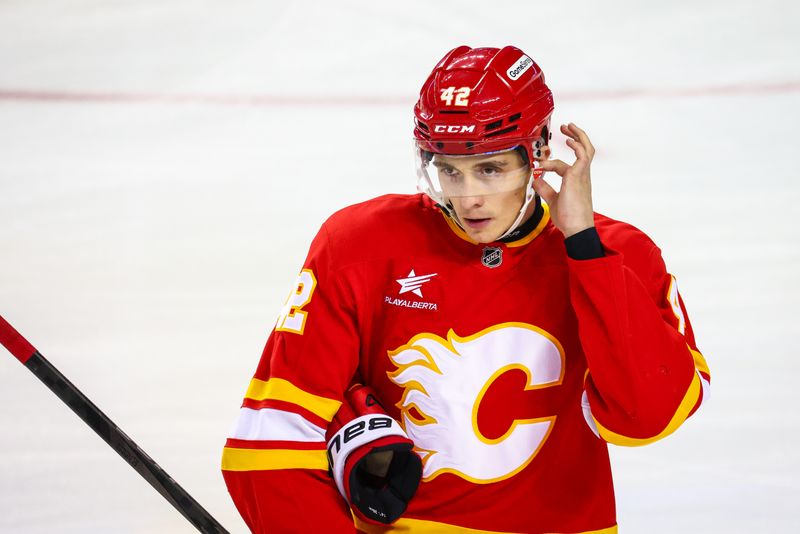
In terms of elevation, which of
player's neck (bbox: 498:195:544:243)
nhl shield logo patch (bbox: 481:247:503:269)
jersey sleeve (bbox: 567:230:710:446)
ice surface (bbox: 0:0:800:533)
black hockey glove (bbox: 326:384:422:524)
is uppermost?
player's neck (bbox: 498:195:544:243)

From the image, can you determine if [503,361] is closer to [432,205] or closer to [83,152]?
[432,205]

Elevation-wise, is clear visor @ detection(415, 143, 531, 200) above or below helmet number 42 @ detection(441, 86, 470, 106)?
below

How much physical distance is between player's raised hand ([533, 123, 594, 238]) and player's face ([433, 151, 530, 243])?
42mm

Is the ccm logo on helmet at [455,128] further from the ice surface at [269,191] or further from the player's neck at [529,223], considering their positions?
the ice surface at [269,191]

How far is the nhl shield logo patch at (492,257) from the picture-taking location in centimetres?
181

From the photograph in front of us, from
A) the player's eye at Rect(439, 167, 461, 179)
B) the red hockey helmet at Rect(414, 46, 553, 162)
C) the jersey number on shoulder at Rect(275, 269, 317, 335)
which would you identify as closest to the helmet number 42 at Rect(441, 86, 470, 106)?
the red hockey helmet at Rect(414, 46, 553, 162)

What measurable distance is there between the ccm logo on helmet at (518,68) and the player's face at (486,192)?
4.8 inches

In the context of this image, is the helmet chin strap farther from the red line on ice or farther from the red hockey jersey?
the red line on ice

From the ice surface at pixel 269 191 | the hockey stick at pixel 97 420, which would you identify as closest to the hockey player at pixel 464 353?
the hockey stick at pixel 97 420

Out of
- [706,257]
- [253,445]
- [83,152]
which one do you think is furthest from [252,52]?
[253,445]

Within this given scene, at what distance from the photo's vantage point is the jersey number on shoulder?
1748 millimetres

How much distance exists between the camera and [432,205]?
6.24ft

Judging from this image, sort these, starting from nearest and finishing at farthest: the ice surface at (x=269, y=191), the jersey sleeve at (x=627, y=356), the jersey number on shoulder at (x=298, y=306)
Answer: the jersey sleeve at (x=627, y=356) → the jersey number on shoulder at (x=298, y=306) → the ice surface at (x=269, y=191)

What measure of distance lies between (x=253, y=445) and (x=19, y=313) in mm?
1712
